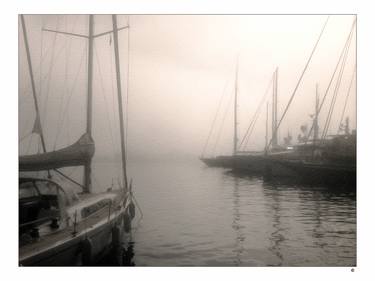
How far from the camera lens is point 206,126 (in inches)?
325

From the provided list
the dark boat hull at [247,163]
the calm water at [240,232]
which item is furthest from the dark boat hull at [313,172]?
the dark boat hull at [247,163]

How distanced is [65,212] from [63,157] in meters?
1.00

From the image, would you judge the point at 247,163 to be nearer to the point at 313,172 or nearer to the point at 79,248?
the point at 313,172

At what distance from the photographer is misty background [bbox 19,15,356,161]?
23.4 feet

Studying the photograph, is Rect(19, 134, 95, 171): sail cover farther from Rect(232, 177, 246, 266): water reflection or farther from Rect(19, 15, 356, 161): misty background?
Rect(232, 177, 246, 266): water reflection

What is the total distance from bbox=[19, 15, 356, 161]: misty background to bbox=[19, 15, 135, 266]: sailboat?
201 millimetres

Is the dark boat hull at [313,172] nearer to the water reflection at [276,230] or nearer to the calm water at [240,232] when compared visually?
the calm water at [240,232]

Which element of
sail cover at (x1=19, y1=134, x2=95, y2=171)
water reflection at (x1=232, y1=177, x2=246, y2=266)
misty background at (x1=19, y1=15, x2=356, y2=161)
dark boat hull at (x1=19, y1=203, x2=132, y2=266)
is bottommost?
water reflection at (x1=232, y1=177, x2=246, y2=266)

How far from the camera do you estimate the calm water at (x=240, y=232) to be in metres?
7.65

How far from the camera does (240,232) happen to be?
9.70 metres

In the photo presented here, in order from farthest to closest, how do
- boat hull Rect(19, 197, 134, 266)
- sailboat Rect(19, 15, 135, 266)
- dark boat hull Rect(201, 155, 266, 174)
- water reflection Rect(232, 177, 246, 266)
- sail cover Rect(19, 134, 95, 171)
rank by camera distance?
dark boat hull Rect(201, 155, 266, 174)
water reflection Rect(232, 177, 246, 266)
sail cover Rect(19, 134, 95, 171)
sailboat Rect(19, 15, 135, 266)
boat hull Rect(19, 197, 134, 266)

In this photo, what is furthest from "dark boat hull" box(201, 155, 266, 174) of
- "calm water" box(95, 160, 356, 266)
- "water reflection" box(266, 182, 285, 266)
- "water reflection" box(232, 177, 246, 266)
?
"calm water" box(95, 160, 356, 266)
